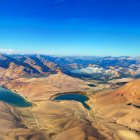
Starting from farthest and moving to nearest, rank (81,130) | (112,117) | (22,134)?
(112,117) < (81,130) < (22,134)

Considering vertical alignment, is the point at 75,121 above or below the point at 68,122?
above

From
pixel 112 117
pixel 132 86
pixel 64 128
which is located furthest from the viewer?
pixel 132 86

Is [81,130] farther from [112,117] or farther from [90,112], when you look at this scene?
[90,112]

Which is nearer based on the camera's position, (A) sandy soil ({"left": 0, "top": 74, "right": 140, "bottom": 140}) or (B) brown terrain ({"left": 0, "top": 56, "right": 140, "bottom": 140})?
(A) sandy soil ({"left": 0, "top": 74, "right": 140, "bottom": 140})

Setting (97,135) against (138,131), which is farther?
(138,131)

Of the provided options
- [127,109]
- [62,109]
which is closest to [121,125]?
[127,109]

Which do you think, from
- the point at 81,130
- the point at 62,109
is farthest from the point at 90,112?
the point at 81,130

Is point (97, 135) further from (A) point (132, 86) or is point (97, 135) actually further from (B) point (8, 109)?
(A) point (132, 86)

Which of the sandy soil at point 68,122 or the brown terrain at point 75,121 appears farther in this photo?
the brown terrain at point 75,121

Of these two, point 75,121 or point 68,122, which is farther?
point 75,121
